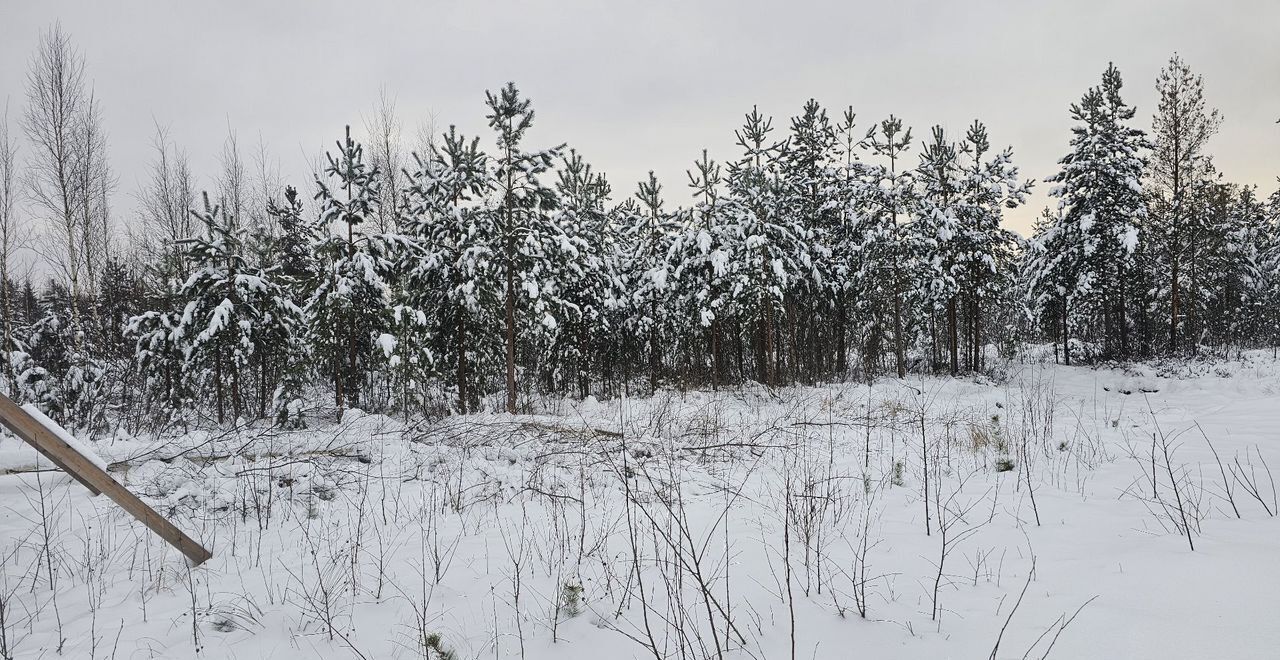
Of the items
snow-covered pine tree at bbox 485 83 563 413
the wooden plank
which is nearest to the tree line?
snow-covered pine tree at bbox 485 83 563 413

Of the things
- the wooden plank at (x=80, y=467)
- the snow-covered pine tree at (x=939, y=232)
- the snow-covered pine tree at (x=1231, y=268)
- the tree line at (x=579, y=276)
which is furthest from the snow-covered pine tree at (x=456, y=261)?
the snow-covered pine tree at (x=1231, y=268)

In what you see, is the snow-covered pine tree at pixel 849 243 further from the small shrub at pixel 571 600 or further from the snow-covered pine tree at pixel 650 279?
the small shrub at pixel 571 600

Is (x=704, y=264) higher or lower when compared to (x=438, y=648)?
higher

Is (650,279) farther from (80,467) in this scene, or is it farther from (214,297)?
(80,467)

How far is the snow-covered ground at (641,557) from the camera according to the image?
2.68 m

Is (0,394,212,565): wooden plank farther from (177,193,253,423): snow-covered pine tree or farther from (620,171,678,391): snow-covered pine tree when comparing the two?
(620,171,678,391): snow-covered pine tree

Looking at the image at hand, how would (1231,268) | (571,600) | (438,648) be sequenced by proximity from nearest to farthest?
(438,648), (571,600), (1231,268)

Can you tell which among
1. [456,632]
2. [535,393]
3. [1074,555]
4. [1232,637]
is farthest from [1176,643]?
[535,393]

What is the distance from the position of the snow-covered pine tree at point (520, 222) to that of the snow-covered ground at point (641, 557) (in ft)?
18.9

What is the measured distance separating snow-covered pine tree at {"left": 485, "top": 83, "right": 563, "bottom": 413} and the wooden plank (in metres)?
8.75

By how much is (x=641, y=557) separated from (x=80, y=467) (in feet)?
11.3

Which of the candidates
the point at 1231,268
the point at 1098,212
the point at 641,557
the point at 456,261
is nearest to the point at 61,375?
the point at 456,261

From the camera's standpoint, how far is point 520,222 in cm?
1302

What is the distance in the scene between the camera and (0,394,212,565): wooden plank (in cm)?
319
